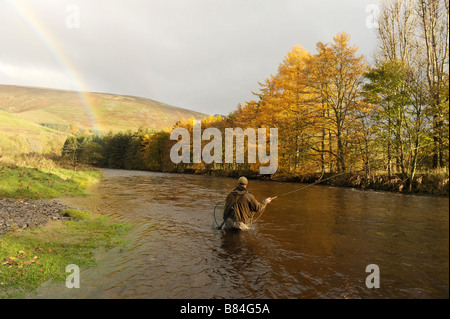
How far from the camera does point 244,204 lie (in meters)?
10.5

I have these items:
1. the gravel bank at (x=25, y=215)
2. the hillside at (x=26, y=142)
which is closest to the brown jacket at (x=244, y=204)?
the gravel bank at (x=25, y=215)

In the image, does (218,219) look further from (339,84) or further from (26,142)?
(26,142)

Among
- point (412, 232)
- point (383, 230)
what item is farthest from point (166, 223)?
point (412, 232)

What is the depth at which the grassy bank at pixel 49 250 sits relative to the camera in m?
5.89

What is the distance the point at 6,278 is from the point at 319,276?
7347 mm

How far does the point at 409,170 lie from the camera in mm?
22031

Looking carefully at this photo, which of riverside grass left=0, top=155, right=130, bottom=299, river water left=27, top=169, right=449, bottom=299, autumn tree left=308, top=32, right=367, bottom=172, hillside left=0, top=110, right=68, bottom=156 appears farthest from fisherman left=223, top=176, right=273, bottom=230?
hillside left=0, top=110, right=68, bottom=156

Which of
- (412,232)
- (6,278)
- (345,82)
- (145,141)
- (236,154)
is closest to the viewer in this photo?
(6,278)

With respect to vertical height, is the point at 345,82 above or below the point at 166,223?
above

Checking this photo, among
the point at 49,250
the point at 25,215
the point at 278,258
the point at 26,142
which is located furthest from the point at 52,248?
the point at 26,142

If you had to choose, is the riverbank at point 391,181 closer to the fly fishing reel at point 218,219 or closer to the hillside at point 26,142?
the fly fishing reel at point 218,219

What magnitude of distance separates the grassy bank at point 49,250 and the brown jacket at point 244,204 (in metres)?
4.38

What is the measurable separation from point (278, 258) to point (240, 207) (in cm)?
308

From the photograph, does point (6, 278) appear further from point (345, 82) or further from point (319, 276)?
point (345, 82)
